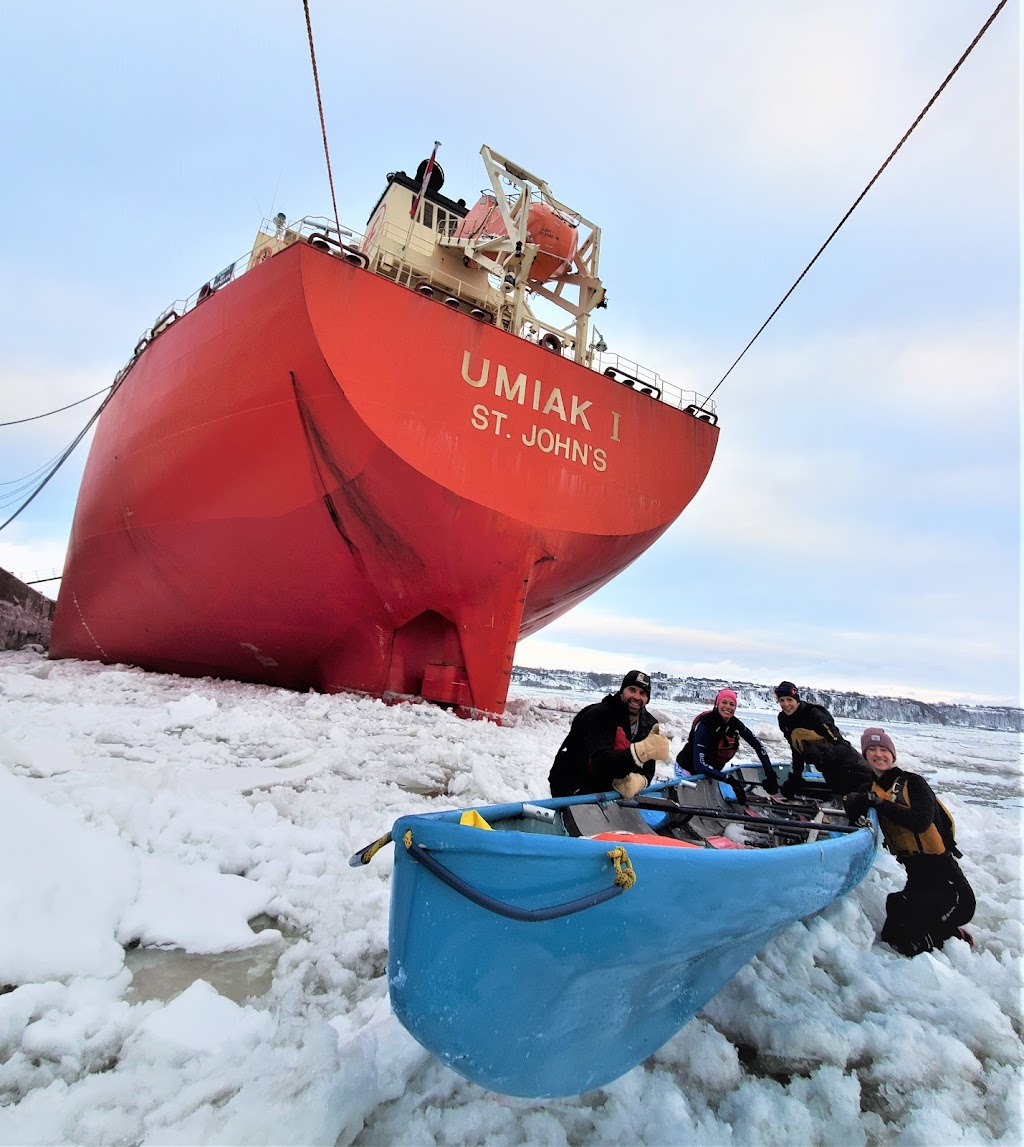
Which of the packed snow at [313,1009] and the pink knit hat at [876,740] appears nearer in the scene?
the packed snow at [313,1009]

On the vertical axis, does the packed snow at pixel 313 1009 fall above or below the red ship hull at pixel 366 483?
below

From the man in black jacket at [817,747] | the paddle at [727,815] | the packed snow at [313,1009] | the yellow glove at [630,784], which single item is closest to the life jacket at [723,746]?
the man in black jacket at [817,747]

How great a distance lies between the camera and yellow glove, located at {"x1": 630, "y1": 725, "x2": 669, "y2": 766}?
9.79 feet

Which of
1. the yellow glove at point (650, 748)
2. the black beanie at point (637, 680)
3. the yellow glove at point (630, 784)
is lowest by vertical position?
the yellow glove at point (630, 784)

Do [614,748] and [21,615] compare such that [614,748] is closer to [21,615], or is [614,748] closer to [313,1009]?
[313,1009]

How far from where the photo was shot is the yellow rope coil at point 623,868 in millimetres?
1536

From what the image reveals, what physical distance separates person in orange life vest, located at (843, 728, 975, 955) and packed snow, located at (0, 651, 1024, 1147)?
107 mm

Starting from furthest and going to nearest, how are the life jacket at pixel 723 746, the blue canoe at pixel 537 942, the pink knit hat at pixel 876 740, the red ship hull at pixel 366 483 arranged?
1. the red ship hull at pixel 366 483
2. the life jacket at pixel 723 746
3. the pink knit hat at pixel 876 740
4. the blue canoe at pixel 537 942

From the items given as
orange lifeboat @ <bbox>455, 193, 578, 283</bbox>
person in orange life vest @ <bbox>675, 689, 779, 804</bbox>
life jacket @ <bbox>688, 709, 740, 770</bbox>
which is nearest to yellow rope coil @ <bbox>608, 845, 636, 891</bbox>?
person in orange life vest @ <bbox>675, 689, 779, 804</bbox>

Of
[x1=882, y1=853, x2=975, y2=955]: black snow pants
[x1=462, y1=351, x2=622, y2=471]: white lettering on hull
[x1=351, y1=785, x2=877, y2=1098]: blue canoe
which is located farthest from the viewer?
[x1=462, y1=351, x2=622, y2=471]: white lettering on hull

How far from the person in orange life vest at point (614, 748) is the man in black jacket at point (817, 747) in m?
2.04

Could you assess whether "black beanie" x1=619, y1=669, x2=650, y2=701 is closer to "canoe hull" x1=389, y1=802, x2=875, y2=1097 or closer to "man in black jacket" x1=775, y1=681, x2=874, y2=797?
"canoe hull" x1=389, y1=802, x2=875, y2=1097

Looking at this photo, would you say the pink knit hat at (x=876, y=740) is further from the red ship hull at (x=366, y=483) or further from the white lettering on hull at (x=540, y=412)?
the white lettering on hull at (x=540, y=412)

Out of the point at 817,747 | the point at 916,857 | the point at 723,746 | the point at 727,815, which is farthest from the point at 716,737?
the point at 727,815
